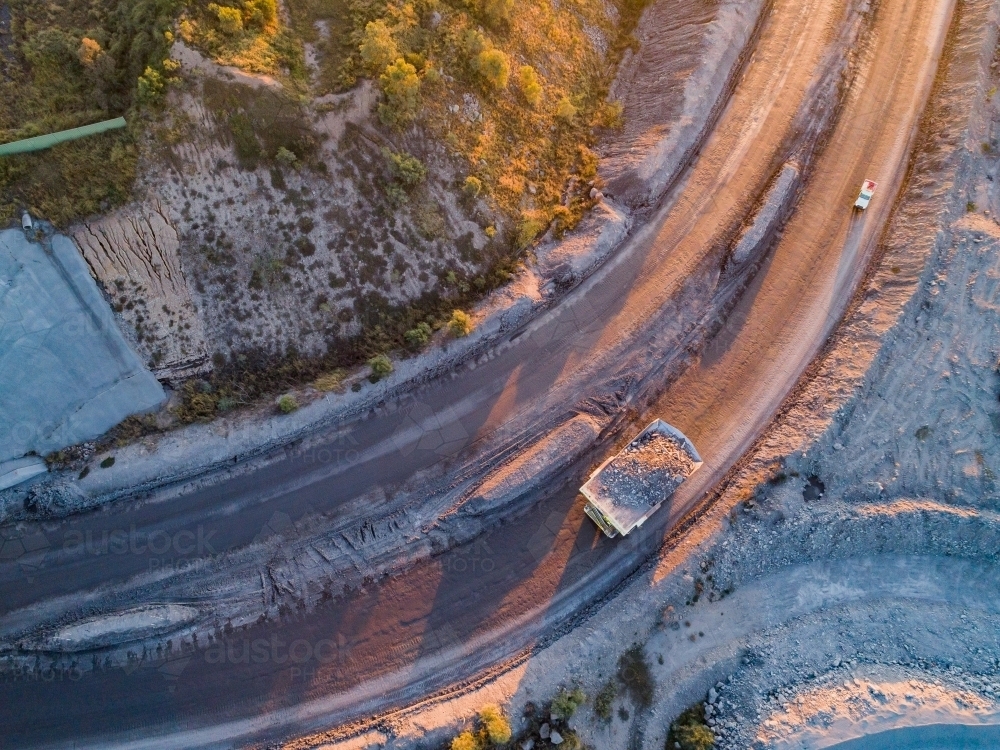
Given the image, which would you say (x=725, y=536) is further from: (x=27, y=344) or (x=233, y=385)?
(x=27, y=344)

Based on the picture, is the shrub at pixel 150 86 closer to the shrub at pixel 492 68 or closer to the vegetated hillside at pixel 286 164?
the vegetated hillside at pixel 286 164

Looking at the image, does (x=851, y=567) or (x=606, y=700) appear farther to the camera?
(x=851, y=567)

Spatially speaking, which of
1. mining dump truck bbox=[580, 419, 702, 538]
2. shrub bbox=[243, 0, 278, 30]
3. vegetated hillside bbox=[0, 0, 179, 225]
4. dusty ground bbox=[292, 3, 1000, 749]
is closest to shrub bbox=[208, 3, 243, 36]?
shrub bbox=[243, 0, 278, 30]

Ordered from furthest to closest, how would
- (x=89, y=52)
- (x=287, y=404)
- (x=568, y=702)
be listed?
(x=287, y=404), (x=89, y=52), (x=568, y=702)

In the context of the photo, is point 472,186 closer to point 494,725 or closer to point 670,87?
point 670,87

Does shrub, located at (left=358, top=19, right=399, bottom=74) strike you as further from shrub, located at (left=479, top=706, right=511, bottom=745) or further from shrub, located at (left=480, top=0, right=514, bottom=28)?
shrub, located at (left=479, top=706, right=511, bottom=745)

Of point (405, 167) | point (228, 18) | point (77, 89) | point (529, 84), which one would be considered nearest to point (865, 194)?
point (529, 84)

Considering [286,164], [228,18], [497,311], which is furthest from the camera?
[497,311]

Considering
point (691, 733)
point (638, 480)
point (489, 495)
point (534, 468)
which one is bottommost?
point (691, 733)
